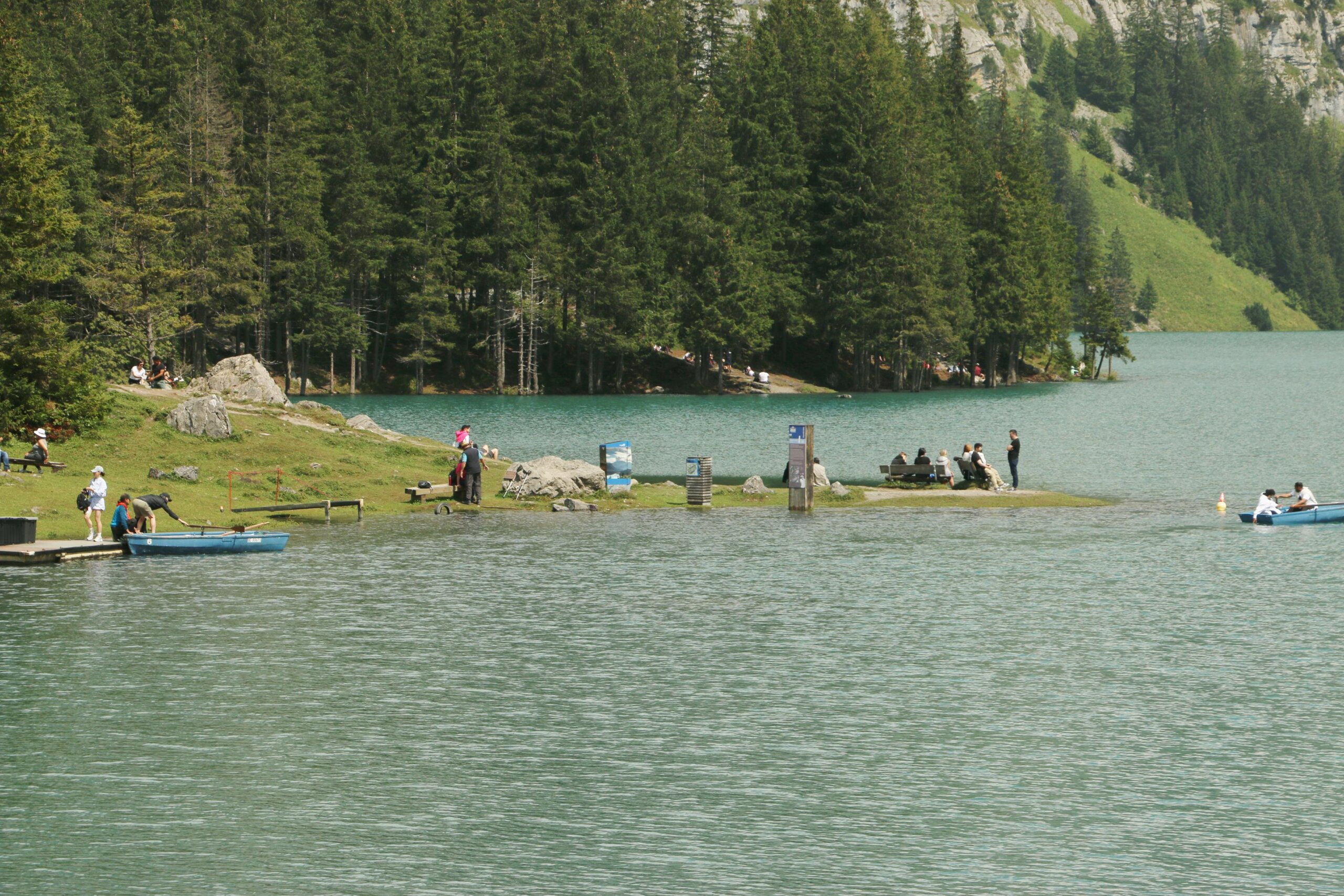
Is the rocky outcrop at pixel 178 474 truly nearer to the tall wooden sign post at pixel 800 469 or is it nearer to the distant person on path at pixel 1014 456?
the tall wooden sign post at pixel 800 469

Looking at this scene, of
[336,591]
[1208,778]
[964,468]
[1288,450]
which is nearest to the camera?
[1208,778]

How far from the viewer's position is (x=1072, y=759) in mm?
27094

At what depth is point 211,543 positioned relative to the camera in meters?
50.4

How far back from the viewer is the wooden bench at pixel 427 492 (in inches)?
2421

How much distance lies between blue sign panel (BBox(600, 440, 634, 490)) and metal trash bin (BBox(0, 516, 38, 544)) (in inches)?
943

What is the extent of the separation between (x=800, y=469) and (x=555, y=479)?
33.9ft

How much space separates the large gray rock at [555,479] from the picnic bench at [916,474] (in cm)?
1334

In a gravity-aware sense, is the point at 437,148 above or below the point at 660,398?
above

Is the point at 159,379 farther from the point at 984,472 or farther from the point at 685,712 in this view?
the point at 685,712

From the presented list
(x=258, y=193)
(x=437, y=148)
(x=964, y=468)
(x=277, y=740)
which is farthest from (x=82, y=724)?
(x=437, y=148)

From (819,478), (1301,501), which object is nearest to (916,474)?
(819,478)

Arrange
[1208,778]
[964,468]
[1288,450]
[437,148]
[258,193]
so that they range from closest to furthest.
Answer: [1208,778]
[964,468]
[1288,450]
[258,193]
[437,148]

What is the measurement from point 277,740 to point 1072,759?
580 inches

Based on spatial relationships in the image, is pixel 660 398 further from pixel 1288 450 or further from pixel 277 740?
pixel 277 740
